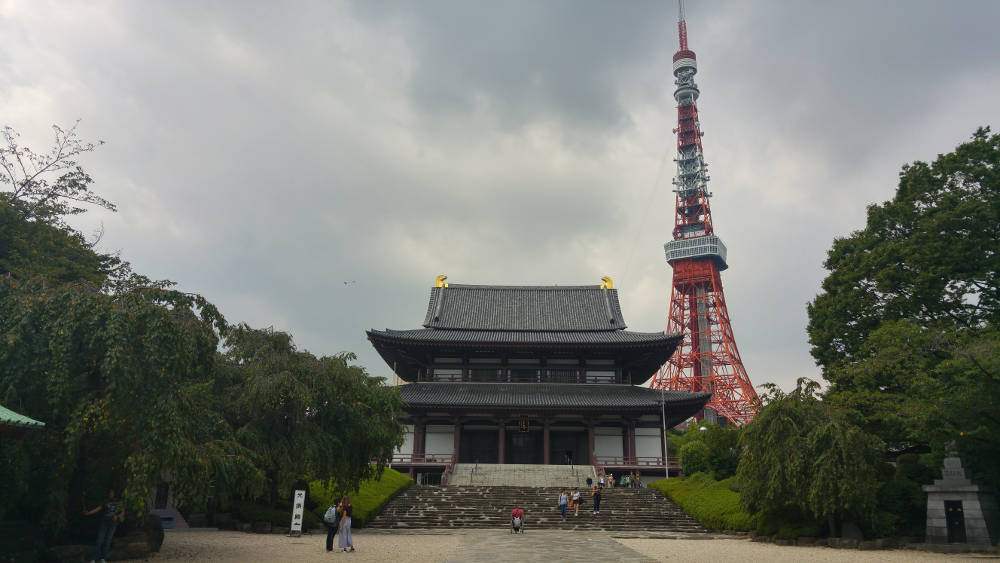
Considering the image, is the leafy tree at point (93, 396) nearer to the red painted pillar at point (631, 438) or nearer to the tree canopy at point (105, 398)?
the tree canopy at point (105, 398)

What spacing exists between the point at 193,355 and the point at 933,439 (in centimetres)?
2102

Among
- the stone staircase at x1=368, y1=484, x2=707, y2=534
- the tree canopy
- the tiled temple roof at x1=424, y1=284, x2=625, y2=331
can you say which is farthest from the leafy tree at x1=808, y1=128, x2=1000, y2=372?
the tree canopy

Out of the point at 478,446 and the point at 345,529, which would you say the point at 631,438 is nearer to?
the point at 478,446

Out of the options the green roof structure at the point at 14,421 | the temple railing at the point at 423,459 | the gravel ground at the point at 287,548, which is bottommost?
the gravel ground at the point at 287,548

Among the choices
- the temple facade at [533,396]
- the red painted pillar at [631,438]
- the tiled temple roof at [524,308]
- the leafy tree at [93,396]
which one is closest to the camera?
the leafy tree at [93,396]

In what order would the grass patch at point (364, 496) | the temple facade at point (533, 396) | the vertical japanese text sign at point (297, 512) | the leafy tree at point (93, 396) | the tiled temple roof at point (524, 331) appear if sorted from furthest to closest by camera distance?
the tiled temple roof at point (524, 331) < the temple facade at point (533, 396) < the grass patch at point (364, 496) < the vertical japanese text sign at point (297, 512) < the leafy tree at point (93, 396)

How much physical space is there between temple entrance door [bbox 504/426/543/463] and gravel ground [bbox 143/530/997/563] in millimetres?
16669

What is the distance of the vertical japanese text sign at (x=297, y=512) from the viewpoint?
20.1 m

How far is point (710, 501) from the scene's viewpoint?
994 inches

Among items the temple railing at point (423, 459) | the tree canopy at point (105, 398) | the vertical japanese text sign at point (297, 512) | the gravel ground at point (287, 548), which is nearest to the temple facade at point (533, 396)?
the temple railing at point (423, 459)

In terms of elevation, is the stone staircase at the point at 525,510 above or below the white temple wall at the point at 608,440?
below

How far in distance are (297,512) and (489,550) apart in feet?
24.3

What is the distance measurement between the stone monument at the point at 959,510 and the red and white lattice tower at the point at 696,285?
54528 millimetres

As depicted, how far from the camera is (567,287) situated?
164 ft
